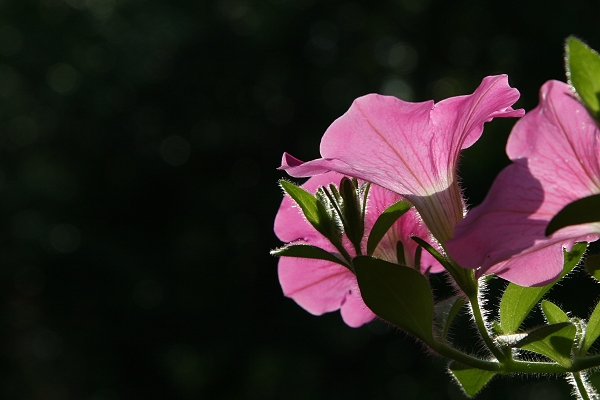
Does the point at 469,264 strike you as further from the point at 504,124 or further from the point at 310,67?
the point at 310,67

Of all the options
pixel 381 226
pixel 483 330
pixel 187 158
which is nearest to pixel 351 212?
pixel 381 226

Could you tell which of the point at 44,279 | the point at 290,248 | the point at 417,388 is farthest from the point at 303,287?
the point at 44,279

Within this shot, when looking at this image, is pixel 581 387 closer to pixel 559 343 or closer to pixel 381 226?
pixel 559 343

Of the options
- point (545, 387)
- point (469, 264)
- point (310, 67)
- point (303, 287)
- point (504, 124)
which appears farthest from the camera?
point (310, 67)

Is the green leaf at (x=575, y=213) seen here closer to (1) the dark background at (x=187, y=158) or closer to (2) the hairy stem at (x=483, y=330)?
(2) the hairy stem at (x=483, y=330)

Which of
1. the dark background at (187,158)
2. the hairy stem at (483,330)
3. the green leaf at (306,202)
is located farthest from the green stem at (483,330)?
the dark background at (187,158)

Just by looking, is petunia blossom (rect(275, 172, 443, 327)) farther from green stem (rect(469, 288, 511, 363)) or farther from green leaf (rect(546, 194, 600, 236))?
green leaf (rect(546, 194, 600, 236))
